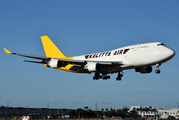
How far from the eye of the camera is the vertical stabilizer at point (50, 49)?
198ft

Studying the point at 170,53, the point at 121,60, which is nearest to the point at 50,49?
the point at 121,60

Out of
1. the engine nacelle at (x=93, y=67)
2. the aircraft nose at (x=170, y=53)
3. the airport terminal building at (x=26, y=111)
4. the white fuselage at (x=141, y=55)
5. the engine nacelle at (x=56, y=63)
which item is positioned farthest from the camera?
the airport terminal building at (x=26, y=111)

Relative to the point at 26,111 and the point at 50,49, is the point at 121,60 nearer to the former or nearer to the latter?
the point at 50,49

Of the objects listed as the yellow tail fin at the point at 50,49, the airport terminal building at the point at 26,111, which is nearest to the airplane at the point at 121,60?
the yellow tail fin at the point at 50,49

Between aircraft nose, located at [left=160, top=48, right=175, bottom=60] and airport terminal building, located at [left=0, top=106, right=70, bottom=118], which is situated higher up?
aircraft nose, located at [left=160, top=48, right=175, bottom=60]

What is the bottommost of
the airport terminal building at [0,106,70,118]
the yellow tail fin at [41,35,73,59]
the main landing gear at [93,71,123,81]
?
the airport terminal building at [0,106,70,118]

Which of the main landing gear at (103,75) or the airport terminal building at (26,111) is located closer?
the main landing gear at (103,75)

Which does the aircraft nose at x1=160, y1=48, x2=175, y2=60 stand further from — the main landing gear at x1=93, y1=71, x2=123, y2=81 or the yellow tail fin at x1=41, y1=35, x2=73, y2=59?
the yellow tail fin at x1=41, y1=35, x2=73, y2=59

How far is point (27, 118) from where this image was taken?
36750 millimetres

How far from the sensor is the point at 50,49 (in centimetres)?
6131

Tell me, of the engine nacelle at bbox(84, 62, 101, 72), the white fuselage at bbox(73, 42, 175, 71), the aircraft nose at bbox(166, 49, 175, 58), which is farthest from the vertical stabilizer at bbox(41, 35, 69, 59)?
the aircraft nose at bbox(166, 49, 175, 58)

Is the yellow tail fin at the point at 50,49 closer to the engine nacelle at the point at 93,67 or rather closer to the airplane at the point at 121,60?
the airplane at the point at 121,60

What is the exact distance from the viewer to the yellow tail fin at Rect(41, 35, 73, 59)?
198 feet

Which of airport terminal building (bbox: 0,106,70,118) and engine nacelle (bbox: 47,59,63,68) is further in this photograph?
airport terminal building (bbox: 0,106,70,118)
